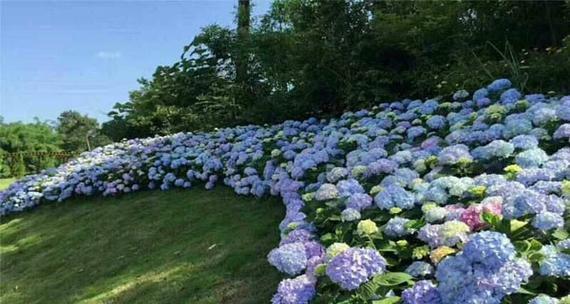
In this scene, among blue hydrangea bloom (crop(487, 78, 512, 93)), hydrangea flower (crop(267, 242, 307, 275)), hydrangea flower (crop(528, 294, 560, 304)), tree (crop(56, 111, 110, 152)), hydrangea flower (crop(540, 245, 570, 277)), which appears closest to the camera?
hydrangea flower (crop(528, 294, 560, 304))

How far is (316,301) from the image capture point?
2113 mm

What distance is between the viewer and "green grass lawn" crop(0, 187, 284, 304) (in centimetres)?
339

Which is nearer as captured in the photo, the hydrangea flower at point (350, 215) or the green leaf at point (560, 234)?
the green leaf at point (560, 234)

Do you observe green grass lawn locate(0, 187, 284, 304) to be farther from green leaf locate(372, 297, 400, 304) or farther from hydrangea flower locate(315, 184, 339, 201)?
green leaf locate(372, 297, 400, 304)

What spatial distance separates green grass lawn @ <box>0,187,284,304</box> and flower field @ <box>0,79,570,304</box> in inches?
11.0

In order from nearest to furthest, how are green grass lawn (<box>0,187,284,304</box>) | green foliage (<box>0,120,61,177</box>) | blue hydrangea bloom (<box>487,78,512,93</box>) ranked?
green grass lawn (<box>0,187,284,304</box>) < blue hydrangea bloom (<box>487,78,512,93</box>) < green foliage (<box>0,120,61,177</box>)

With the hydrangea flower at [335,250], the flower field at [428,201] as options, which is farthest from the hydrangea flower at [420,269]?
the hydrangea flower at [335,250]

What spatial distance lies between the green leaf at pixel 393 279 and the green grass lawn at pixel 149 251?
3.30 feet

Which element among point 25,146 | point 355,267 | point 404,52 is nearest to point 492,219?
point 355,267

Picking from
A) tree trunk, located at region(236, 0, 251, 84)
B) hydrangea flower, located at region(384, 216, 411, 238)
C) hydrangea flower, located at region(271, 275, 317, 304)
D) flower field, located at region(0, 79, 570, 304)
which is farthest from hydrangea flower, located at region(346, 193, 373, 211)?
tree trunk, located at region(236, 0, 251, 84)

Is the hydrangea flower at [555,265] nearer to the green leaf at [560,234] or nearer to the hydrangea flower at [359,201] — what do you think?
the green leaf at [560,234]

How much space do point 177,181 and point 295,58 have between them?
2065 mm

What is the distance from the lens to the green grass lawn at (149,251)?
339 cm

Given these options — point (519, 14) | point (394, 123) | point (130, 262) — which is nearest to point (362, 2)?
point (519, 14)
